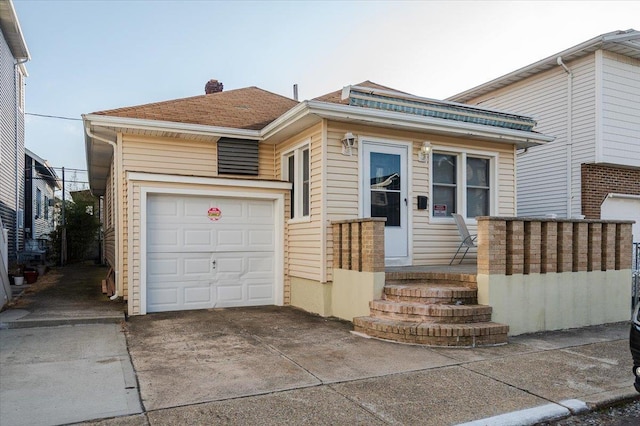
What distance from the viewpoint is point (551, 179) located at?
12664 mm

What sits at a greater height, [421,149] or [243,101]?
[243,101]

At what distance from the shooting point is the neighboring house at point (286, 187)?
7.78m

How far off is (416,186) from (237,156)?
3468mm

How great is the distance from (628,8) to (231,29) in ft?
35.3

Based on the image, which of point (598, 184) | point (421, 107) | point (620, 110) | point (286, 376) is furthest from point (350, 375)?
point (620, 110)

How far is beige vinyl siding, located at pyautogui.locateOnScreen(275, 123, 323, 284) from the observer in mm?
7750

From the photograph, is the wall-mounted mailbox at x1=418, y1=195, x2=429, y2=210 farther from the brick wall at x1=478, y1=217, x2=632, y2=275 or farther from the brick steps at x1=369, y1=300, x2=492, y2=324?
the brick steps at x1=369, y1=300, x2=492, y2=324

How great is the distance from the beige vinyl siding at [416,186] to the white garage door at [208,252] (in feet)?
6.07

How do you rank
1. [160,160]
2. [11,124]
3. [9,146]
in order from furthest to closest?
1. [11,124]
2. [9,146]
3. [160,160]

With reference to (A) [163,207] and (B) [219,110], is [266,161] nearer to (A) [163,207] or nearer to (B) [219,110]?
(B) [219,110]

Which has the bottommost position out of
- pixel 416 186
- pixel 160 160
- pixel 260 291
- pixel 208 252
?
pixel 260 291

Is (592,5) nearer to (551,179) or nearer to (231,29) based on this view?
(551,179)

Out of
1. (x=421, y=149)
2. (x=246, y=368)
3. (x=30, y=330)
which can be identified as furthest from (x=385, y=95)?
(x=30, y=330)

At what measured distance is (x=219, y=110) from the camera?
386 inches
